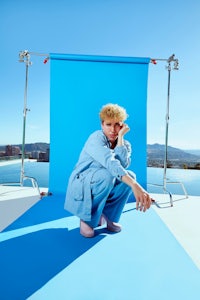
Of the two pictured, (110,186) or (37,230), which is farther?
(37,230)

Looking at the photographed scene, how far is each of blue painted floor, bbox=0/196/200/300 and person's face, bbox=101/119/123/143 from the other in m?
0.67

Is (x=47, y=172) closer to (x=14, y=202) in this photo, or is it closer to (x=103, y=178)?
(x=14, y=202)

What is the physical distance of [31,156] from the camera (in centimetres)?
725

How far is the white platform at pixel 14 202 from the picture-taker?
1.94 m

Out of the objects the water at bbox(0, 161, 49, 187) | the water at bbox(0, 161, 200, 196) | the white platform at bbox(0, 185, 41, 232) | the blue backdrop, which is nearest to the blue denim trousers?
the white platform at bbox(0, 185, 41, 232)

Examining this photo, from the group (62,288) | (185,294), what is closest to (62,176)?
(62,288)

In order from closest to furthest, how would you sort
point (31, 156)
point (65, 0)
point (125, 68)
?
point (125, 68), point (65, 0), point (31, 156)

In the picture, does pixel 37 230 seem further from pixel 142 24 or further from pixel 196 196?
pixel 142 24

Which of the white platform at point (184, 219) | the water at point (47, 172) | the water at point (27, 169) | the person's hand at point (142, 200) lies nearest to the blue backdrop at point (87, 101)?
the white platform at point (184, 219)

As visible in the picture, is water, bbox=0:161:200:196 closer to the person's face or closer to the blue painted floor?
the blue painted floor

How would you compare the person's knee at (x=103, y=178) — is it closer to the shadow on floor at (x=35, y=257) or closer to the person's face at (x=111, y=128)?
the person's face at (x=111, y=128)

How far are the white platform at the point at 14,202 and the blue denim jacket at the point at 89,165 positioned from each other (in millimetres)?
598

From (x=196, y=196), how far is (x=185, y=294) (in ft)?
7.12

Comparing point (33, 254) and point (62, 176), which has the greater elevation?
point (62, 176)
